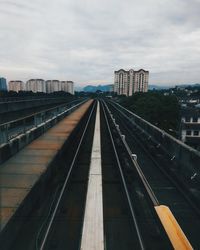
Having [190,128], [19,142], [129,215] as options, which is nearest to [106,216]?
[129,215]

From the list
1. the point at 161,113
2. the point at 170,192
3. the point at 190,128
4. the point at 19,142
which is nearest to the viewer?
the point at 170,192

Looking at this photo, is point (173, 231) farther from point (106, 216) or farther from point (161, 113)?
point (161, 113)

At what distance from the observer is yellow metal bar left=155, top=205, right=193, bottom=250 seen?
12.9ft

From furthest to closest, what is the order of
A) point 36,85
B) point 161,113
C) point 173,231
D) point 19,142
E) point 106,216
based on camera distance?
point 36,85
point 161,113
point 19,142
point 106,216
point 173,231

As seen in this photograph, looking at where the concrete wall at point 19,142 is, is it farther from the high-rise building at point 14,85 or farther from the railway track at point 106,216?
the high-rise building at point 14,85

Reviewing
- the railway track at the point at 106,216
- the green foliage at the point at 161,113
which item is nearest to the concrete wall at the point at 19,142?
the railway track at the point at 106,216

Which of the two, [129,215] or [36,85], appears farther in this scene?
[36,85]

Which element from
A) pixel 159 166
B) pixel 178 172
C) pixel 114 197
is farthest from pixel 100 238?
pixel 159 166

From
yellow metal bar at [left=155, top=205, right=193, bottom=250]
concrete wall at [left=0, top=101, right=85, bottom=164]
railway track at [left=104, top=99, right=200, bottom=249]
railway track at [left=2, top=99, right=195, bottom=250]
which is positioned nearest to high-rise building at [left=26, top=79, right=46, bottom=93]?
concrete wall at [left=0, top=101, right=85, bottom=164]

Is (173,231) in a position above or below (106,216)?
above

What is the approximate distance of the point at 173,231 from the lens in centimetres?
438

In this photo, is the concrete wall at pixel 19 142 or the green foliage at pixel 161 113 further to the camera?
the green foliage at pixel 161 113

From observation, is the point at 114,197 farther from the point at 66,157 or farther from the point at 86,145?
the point at 86,145

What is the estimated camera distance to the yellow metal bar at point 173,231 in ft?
12.9
